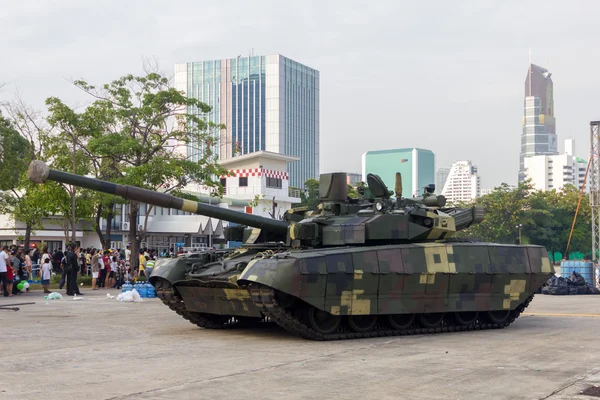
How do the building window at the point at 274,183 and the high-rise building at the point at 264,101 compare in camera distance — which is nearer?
the building window at the point at 274,183

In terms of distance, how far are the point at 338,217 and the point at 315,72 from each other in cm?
15633

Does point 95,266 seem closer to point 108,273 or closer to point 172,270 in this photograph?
point 108,273

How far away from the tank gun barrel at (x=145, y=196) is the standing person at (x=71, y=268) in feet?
38.8

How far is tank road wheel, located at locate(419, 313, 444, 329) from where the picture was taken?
15734mm

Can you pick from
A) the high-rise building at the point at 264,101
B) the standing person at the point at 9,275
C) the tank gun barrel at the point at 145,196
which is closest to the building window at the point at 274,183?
the standing person at the point at 9,275

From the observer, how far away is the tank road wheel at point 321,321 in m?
14.2

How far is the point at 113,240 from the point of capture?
55.8 meters

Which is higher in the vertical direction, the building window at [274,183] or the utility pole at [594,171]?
the building window at [274,183]

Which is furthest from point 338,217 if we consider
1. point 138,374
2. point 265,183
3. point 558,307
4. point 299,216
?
point 265,183

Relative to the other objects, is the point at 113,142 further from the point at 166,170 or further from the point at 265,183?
the point at 265,183

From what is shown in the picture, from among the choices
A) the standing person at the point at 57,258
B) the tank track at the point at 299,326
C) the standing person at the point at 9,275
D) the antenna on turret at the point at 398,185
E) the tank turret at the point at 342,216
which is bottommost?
the tank track at the point at 299,326

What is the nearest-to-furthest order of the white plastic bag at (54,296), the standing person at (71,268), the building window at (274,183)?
the white plastic bag at (54,296) < the standing person at (71,268) < the building window at (274,183)

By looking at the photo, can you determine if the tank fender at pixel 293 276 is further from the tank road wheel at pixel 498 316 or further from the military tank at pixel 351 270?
the tank road wheel at pixel 498 316

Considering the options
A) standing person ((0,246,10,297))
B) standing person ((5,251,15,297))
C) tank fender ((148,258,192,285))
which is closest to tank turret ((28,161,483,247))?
tank fender ((148,258,192,285))
